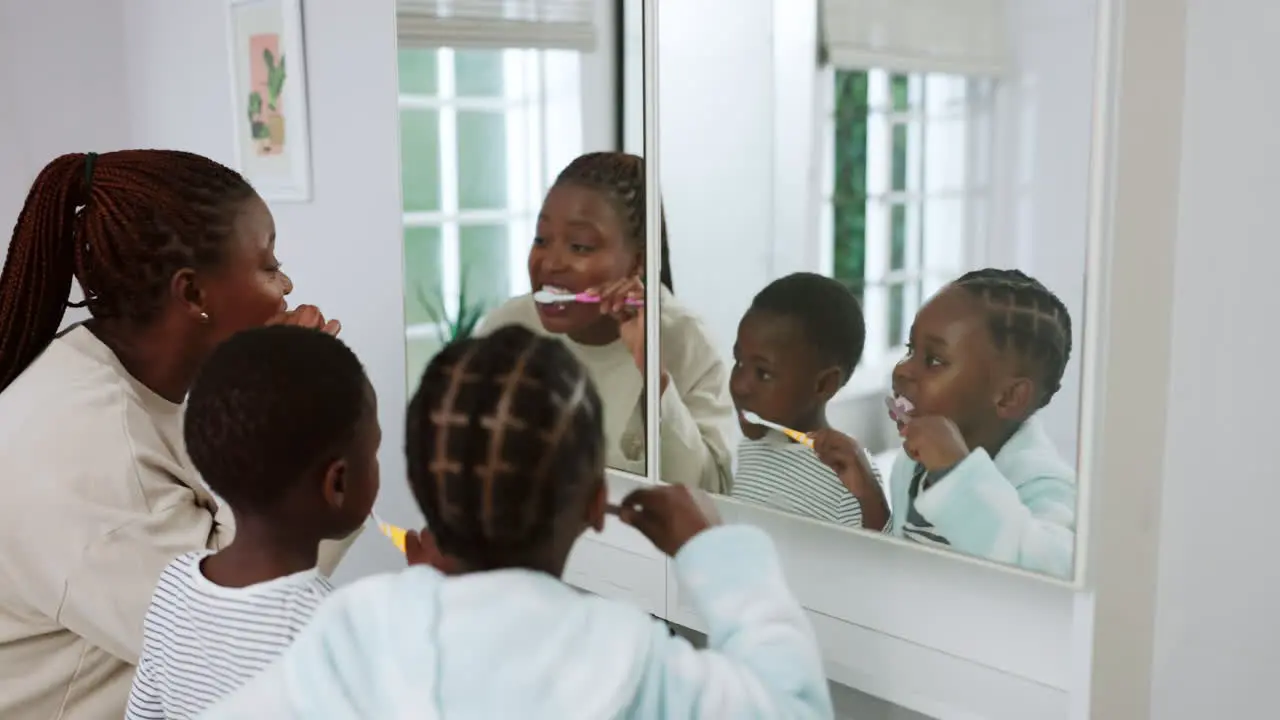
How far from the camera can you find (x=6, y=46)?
260cm

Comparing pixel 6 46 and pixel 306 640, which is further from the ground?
pixel 6 46

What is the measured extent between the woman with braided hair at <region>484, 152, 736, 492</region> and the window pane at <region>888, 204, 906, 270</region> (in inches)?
10.1

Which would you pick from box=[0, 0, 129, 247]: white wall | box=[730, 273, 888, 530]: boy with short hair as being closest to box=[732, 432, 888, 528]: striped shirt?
box=[730, 273, 888, 530]: boy with short hair

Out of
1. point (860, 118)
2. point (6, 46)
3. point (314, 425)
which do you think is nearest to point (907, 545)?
point (860, 118)

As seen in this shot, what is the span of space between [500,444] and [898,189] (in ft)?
1.65

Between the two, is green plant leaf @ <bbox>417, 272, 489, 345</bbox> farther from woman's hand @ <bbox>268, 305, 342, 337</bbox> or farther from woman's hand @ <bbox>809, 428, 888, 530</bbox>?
woman's hand @ <bbox>809, 428, 888, 530</bbox>

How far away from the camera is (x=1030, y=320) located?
943 millimetres

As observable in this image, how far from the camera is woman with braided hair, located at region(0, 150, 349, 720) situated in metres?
1.08

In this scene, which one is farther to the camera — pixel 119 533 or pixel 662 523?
pixel 119 533

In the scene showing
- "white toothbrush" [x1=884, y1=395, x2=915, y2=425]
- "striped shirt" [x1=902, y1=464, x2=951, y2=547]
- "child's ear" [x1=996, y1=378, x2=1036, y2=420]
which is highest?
"child's ear" [x1=996, y1=378, x2=1036, y2=420]

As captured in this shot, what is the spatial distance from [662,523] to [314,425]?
29 cm

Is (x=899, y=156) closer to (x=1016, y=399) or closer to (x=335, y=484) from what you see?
(x=1016, y=399)

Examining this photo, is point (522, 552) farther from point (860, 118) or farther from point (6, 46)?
point (6, 46)

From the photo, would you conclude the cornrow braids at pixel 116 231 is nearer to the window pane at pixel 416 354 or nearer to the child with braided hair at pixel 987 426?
the window pane at pixel 416 354
